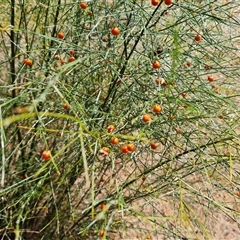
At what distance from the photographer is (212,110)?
2381mm

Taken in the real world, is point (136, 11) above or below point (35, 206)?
above

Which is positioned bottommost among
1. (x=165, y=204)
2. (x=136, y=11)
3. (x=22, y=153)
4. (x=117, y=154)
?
(x=165, y=204)

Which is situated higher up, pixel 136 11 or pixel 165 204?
pixel 136 11

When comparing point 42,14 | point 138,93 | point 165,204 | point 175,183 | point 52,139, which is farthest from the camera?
point 165,204

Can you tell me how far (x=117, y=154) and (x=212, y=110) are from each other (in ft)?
1.89

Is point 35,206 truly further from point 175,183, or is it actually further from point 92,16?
point 92,16

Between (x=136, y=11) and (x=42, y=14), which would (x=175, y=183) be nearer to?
(x=136, y=11)

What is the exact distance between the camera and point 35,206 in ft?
9.96

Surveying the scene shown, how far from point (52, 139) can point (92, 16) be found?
93 cm

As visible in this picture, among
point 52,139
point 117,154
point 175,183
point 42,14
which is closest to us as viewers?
point 175,183

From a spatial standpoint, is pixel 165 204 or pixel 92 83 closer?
pixel 92 83

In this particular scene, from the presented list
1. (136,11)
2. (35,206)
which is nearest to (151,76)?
(136,11)

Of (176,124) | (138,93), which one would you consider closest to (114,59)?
(138,93)

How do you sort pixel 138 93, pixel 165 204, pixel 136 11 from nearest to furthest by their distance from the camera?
1. pixel 136 11
2. pixel 138 93
3. pixel 165 204
